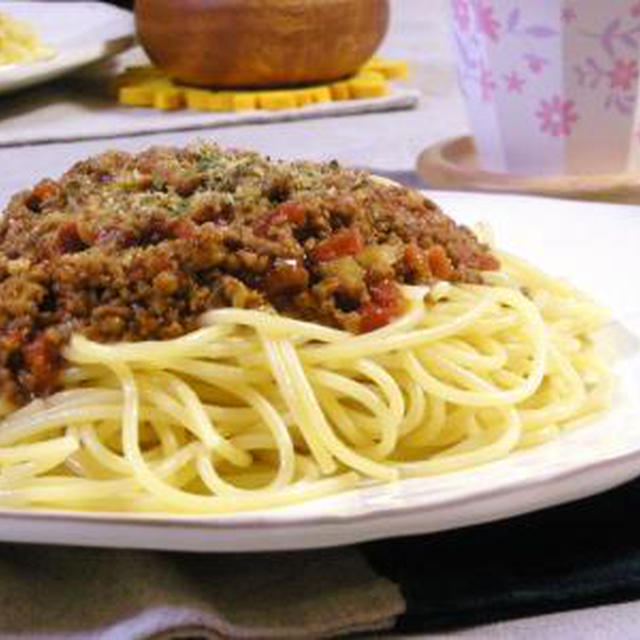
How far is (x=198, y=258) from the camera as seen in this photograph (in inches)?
62.1

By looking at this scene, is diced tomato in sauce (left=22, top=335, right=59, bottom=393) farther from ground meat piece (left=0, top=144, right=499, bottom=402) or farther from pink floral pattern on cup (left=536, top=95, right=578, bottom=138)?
pink floral pattern on cup (left=536, top=95, right=578, bottom=138)

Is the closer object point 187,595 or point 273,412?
point 187,595

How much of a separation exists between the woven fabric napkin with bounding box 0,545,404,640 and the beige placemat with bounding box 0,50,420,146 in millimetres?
2418

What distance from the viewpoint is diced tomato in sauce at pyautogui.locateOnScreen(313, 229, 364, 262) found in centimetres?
164

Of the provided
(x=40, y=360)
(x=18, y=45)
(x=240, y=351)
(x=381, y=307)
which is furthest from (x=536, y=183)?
(x=18, y=45)

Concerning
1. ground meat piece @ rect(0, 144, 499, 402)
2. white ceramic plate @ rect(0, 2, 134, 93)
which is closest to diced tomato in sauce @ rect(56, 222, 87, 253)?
ground meat piece @ rect(0, 144, 499, 402)

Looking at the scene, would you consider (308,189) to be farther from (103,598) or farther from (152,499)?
(103,598)

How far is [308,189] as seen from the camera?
1714mm

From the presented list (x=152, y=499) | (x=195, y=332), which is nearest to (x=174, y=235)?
(x=195, y=332)

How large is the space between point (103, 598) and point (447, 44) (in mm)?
4177

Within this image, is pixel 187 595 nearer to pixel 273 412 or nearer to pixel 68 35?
pixel 273 412

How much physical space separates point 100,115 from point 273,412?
8.12 ft

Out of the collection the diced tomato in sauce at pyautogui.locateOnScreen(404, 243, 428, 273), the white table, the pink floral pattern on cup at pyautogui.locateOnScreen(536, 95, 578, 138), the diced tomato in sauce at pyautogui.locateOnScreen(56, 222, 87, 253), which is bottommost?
the white table

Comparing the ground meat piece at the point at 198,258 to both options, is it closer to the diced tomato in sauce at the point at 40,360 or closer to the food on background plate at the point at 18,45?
the diced tomato in sauce at the point at 40,360
